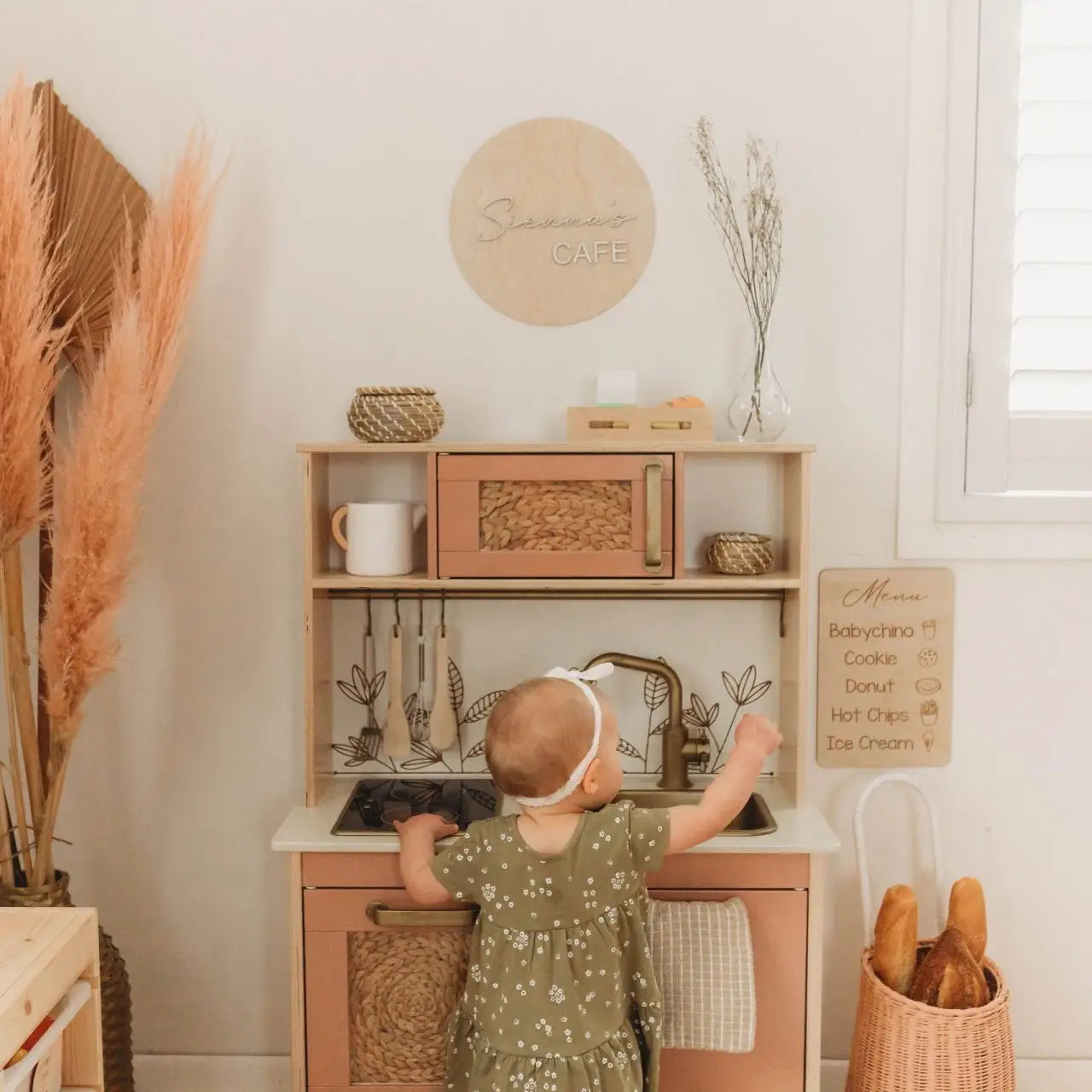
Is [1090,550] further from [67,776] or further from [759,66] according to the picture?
[67,776]

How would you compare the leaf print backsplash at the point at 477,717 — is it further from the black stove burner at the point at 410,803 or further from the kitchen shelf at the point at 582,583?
the kitchen shelf at the point at 582,583

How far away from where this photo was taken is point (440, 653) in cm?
201

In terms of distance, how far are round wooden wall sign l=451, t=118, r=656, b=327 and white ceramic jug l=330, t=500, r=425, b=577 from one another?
0.45 meters

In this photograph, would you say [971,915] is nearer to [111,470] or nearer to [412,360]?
[412,360]

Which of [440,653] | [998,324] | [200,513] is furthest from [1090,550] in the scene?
[200,513]

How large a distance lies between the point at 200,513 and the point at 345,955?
2.77 feet

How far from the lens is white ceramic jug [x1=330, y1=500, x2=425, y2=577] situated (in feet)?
6.18

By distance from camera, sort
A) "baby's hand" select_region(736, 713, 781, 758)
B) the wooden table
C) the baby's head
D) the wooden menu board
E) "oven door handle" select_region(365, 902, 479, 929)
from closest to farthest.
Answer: the wooden table < the baby's head < "baby's hand" select_region(736, 713, 781, 758) < "oven door handle" select_region(365, 902, 479, 929) < the wooden menu board

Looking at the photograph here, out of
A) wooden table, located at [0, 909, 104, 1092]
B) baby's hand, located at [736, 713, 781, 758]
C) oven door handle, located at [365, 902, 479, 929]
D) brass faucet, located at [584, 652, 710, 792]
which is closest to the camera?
wooden table, located at [0, 909, 104, 1092]

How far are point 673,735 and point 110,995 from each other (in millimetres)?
1052

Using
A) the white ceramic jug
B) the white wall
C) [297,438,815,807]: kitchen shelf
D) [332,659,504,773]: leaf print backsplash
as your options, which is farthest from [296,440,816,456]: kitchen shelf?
[332,659,504,773]: leaf print backsplash

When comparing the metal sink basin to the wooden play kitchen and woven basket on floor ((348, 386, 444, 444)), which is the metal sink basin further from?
woven basket on floor ((348, 386, 444, 444))

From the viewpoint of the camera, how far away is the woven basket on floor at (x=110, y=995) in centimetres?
178

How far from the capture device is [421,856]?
1693mm
